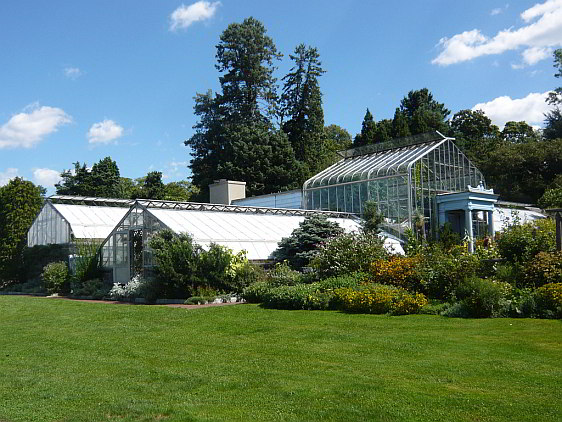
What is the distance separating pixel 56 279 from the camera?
24.8 metres

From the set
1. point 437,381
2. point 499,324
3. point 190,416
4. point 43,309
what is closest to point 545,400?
point 437,381

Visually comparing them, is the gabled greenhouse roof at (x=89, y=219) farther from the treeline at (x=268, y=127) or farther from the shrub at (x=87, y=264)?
the treeline at (x=268, y=127)

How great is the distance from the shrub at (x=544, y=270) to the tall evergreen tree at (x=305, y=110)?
1449 inches

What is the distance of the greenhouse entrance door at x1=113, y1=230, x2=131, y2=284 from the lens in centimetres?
2304

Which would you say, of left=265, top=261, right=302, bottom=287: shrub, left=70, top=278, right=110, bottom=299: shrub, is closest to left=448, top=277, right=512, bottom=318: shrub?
left=265, top=261, right=302, bottom=287: shrub

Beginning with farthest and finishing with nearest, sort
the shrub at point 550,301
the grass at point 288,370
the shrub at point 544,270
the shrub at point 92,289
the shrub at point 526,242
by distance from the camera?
the shrub at point 92,289 < the shrub at point 526,242 < the shrub at point 544,270 < the shrub at point 550,301 < the grass at point 288,370

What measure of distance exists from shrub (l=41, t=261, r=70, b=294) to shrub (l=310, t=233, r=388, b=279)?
12.6 meters

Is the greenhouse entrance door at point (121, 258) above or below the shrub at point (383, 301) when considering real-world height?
above

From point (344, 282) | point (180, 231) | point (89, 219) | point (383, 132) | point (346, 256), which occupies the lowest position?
point (344, 282)

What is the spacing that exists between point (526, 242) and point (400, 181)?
14.5 meters

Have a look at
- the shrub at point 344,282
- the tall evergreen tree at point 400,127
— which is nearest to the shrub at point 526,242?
the shrub at point 344,282

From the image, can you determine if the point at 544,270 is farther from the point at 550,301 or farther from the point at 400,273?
the point at 400,273

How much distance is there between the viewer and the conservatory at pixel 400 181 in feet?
96.6

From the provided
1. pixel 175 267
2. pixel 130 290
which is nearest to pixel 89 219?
pixel 130 290
